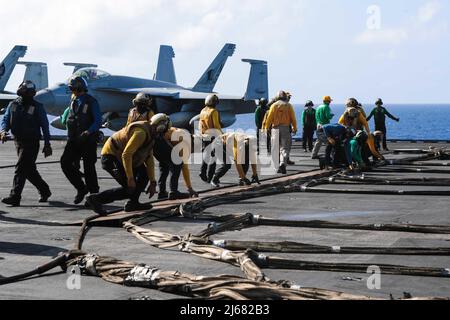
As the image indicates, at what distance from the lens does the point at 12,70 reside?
6788 centimetres

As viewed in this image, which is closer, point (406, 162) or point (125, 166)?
point (125, 166)

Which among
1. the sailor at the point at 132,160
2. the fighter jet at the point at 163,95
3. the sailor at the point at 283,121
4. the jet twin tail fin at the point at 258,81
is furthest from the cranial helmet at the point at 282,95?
the jet twin tail fin at the point at 258,81

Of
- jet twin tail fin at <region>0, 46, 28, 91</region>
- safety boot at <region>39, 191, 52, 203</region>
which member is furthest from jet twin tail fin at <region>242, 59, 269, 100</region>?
safety boot at <region>39, 191, 52, 203</region>

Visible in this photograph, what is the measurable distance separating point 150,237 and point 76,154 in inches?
165

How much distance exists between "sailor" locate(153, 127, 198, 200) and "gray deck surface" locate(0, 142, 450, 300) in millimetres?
790

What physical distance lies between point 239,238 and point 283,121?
1009 cm

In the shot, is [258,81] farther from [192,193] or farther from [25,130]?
[192,193]

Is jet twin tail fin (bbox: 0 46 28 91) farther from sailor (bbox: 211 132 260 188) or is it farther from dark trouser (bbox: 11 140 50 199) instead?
dark trouser (bbox: 11 140 50 199)

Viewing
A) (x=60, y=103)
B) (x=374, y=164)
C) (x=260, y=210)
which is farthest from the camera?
(x=60, y=103)

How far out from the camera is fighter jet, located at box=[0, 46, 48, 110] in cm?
5693

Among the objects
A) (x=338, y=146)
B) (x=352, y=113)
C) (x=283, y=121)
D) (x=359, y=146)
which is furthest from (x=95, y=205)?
(x=359, y=146)

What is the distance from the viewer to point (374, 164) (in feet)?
77.0
